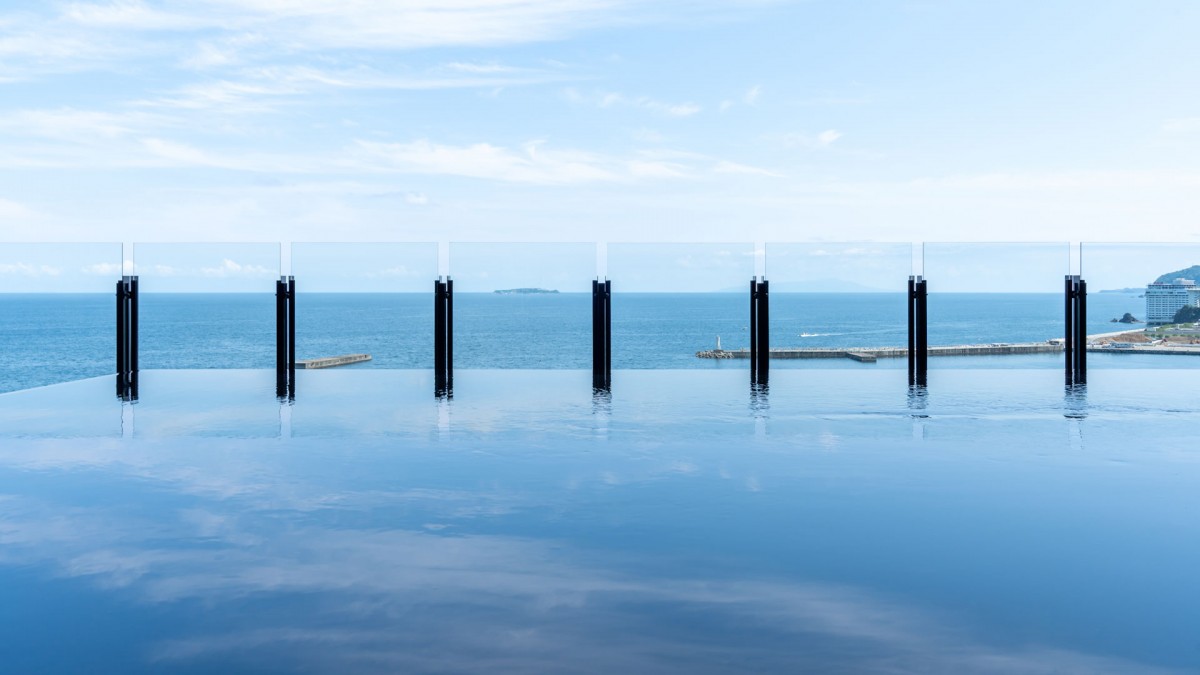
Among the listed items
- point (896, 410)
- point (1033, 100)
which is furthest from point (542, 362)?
point (896, 410)

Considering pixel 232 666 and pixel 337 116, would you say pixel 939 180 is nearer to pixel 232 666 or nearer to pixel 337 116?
pixel 337 116

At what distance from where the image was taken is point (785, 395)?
25.9ft

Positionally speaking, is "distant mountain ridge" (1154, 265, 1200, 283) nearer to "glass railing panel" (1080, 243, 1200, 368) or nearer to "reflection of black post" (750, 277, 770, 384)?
"glass railing panel" (1080, 243, 1200, 368)

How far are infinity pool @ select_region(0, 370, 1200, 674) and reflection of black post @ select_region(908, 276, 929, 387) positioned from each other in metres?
2.93

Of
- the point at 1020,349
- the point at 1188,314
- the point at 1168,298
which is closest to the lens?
the point at 1188,314

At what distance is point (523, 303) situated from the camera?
96.1 ft

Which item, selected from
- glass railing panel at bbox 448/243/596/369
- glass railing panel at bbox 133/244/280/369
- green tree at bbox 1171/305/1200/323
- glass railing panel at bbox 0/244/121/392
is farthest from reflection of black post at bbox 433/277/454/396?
green tree at bbox 1171/305/1200/323

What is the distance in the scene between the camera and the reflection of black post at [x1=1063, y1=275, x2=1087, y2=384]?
9.66m

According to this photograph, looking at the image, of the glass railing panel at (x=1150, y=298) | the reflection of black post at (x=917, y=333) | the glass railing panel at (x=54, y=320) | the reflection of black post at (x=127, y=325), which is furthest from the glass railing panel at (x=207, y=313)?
the glass railing panel at (x=1150, y=298)

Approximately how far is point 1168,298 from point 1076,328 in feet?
14.8

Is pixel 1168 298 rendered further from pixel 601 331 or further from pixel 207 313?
pixel 207 313

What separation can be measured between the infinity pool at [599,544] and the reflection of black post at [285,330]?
10.0ft

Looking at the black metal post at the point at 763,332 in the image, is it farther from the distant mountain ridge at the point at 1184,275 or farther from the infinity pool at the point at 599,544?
the distant mountain ridge at the point at 1184,275

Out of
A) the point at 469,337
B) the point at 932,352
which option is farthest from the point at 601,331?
the point at 469,337
